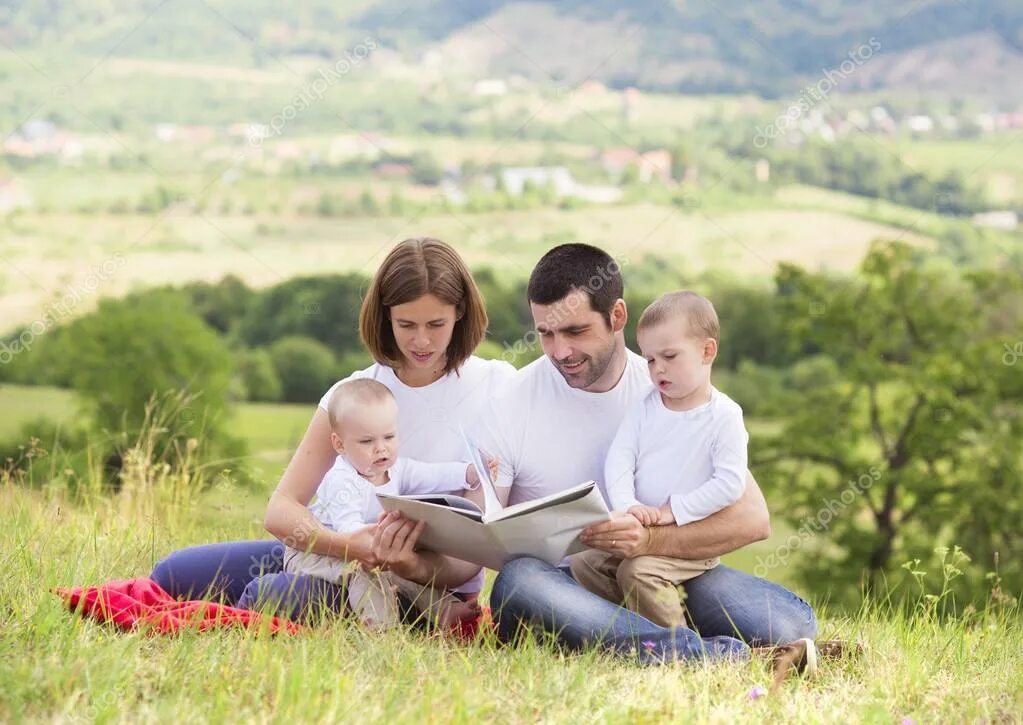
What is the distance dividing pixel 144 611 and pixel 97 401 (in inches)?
971

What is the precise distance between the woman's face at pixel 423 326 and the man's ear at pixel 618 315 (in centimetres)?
53

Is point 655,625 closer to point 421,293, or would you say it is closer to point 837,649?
point 837,649

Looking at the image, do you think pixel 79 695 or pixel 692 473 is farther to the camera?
pixel 692 473

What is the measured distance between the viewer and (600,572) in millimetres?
4117

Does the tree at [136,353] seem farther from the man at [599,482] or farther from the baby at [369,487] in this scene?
the man at [599,482]

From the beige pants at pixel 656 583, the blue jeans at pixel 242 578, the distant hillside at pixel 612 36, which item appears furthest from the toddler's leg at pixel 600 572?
the distant hillside at pixel 612 36

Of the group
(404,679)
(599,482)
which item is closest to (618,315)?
(599,482)

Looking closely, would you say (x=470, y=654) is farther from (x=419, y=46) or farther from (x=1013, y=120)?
(x=419, y=46)

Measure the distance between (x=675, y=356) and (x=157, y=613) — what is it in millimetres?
1760

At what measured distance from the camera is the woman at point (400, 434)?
13.1ft

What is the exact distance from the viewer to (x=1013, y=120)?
42000 millimetres

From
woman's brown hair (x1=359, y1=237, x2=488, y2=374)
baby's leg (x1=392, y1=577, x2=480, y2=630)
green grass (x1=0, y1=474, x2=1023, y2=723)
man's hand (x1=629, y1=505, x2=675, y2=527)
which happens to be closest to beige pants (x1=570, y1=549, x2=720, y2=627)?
man's hand (x1=629, y1=505, x2=675, y2=527)

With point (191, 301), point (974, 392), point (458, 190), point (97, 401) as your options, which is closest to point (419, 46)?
point (458, 190)

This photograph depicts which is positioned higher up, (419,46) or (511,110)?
(419,46)
